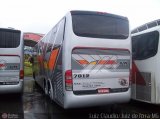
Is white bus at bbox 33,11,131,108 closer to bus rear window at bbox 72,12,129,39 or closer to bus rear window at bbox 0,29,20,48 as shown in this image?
bus rear window at bbox 72,12,129,39

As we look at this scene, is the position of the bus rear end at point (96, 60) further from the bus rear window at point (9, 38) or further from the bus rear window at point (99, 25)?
the bus rear window at point (9, 38)

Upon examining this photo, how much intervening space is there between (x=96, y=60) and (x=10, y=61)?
400 centimetres

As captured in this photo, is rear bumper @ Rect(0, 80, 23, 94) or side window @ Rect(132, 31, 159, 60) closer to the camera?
side window @ Rect(132, 31, 159, 60)

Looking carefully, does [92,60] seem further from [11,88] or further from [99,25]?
[11,88]

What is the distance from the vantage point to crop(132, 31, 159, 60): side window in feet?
25.7

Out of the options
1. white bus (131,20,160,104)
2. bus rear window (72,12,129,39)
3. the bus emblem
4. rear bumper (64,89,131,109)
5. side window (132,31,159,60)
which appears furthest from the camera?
the bus emblem

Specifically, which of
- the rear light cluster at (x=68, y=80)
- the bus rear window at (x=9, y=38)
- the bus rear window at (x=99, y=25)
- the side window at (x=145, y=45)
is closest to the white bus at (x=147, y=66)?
the side window at (x=145, y=45)

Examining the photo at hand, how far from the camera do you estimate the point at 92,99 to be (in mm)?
7188

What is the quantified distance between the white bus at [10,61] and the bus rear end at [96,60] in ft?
11.7

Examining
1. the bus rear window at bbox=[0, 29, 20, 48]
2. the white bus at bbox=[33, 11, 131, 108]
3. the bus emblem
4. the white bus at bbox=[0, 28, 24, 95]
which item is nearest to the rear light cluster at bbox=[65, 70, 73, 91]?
the white bus at bbox=[33, 11, 131, 108]

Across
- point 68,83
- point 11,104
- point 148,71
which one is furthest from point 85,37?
point 11,104

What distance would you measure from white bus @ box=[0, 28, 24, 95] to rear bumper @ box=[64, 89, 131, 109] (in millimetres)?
3567

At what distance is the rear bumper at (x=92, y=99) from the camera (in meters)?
6.99

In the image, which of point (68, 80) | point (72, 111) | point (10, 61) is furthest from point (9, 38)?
point (68, 80)
